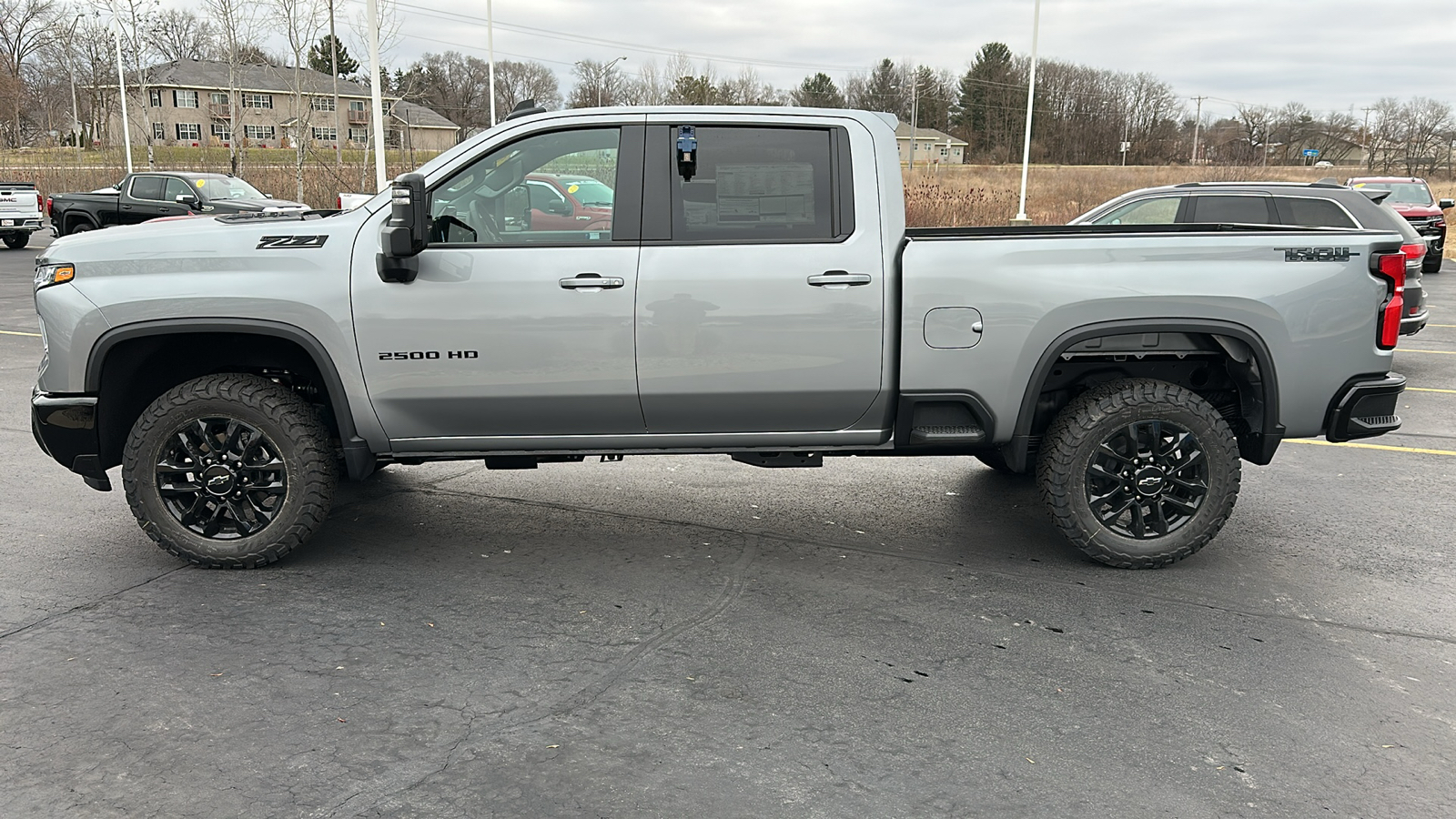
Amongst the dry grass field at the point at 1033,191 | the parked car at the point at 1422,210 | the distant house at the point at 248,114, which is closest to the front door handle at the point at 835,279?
the dry grass field at the point at 1033,191

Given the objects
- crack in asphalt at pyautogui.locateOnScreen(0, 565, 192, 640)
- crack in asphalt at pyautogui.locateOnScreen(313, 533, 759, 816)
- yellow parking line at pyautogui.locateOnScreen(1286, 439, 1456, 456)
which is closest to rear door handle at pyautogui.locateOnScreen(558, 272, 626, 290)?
crack in asphalt at pyautogui.locateOnScreen(313, 533, 759, 816)

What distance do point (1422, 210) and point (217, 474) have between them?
2164 centimetres

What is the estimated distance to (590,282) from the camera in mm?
4641

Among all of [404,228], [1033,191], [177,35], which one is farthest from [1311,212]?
[177,35]

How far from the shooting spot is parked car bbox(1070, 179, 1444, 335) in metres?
10.1

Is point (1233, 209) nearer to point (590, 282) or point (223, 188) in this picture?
point (590, 282)

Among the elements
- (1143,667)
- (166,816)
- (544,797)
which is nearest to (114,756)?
(166,816)

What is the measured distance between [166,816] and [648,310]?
8.51 feet

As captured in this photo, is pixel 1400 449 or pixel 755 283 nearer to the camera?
pixel 755 283

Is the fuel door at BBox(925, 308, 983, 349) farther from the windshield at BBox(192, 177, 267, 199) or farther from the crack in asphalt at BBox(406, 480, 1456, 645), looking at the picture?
the windshield at BBox(192, 177, 267, 199)

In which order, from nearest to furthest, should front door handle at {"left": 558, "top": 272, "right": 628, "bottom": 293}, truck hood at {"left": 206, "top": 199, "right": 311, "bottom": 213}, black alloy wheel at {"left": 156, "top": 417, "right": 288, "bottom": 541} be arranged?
front door handle at {"left": 558, "top": 272, "right": 628, "bottom": 293}, black alloy wheel at {"left": 156, "top": 417, "right": 288, "bottom": 541}, truck hood at {"left": 206, "top": 199, "right": 311, "bottom": 213}

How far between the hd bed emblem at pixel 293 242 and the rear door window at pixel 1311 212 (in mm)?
9183

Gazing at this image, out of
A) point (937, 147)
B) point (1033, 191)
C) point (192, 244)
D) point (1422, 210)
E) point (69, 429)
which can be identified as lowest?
point (69, 429)

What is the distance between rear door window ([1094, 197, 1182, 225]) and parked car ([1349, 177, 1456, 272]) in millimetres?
9896
